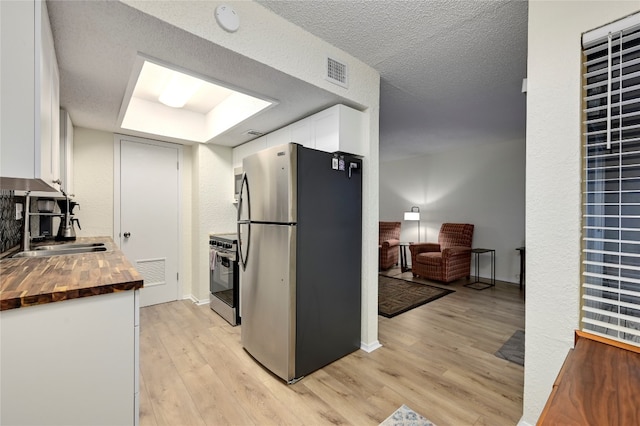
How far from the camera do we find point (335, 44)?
7.15 ft

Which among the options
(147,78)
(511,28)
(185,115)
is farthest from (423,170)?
(147,78)

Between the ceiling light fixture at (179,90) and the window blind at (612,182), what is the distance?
2.98m

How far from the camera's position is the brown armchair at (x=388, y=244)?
5984mm

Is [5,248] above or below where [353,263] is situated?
above

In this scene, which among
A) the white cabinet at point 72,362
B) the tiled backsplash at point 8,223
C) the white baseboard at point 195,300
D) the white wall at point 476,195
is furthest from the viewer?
the white wall at point 476,195

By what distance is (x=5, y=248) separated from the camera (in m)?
1.96

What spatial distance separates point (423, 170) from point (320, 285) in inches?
195

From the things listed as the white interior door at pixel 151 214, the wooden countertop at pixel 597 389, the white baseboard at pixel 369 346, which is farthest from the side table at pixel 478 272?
the white interior door at pixel 151 214

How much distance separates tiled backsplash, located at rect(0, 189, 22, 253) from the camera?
6.20ft

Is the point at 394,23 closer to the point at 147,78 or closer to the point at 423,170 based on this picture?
the point at 147,78

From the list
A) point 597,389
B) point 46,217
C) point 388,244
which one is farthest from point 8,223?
point 388,244

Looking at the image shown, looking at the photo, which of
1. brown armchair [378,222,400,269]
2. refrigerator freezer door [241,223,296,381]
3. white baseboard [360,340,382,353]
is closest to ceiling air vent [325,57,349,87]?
refrigerator freezer door [241,223,296,381]

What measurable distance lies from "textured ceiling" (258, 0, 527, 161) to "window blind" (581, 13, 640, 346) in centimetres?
73

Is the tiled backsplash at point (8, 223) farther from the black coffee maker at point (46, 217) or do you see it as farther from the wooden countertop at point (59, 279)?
the wooden countertop at point (59, 279)
